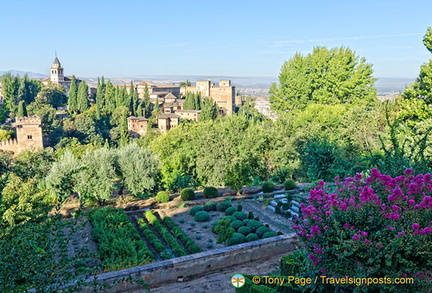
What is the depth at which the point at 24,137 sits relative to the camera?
147ft

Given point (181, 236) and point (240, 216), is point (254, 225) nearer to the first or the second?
point (240, 216)

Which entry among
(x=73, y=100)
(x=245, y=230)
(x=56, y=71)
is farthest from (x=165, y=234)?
(x=56, y=71)

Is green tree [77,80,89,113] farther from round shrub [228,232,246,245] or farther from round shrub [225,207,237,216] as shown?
round shrub [228,232,246,245]

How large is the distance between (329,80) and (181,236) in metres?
18.4

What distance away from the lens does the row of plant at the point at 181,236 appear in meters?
10.8

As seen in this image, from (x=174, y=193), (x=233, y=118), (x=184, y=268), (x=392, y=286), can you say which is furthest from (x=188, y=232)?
(x=233, y=118)

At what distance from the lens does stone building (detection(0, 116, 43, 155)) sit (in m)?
44.2

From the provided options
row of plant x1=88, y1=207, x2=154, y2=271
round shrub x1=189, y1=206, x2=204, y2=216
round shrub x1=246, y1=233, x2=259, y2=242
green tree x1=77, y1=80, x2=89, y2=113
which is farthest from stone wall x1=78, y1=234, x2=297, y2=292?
green tree x1=77, y1=80, x2=89, y2=113

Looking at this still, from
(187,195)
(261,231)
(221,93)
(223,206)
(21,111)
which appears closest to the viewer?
(261,231)

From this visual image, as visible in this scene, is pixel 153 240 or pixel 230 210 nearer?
pixel 153 240

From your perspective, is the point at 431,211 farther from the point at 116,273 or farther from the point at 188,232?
the point at 188,232

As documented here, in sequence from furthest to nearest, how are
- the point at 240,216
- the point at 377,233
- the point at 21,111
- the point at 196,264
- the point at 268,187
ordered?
the point at 21,111 < the point at 268,187 < the point at 240,216 < the point at 196,264 < the point at 377,233

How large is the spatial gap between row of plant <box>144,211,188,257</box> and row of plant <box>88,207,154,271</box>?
808mm
